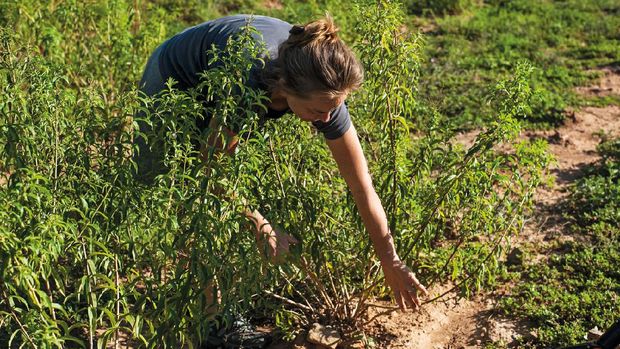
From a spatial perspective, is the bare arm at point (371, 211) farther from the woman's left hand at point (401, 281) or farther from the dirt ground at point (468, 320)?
A: the dirt ground at point (468, 320)

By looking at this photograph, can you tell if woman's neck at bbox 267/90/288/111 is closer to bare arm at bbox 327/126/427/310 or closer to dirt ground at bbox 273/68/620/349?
bare arm at bbox 327/126/427/310

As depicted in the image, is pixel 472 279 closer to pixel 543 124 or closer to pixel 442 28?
pixel 543 124

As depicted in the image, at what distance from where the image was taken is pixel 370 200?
3.58m

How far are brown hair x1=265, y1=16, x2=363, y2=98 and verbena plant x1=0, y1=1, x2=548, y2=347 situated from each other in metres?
0.16

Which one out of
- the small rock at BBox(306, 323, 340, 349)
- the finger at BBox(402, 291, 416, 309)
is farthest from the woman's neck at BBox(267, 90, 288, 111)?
the small rock at BBox(306, 323, 340, 349)

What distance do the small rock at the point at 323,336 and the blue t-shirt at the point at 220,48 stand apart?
1097mm

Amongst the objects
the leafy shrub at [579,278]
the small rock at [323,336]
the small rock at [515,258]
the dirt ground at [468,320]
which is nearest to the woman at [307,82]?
the small rock at [323,336]

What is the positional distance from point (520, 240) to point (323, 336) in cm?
148

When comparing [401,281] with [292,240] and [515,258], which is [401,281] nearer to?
[292,240]

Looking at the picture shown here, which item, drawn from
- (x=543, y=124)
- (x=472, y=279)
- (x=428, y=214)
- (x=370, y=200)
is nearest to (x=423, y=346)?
(x=472, y=279)

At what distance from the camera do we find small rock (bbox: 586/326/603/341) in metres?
4.23

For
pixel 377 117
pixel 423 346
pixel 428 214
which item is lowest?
pixel 423 346

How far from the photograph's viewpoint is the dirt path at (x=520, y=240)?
14.4 ft

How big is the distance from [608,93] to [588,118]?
55 cm
